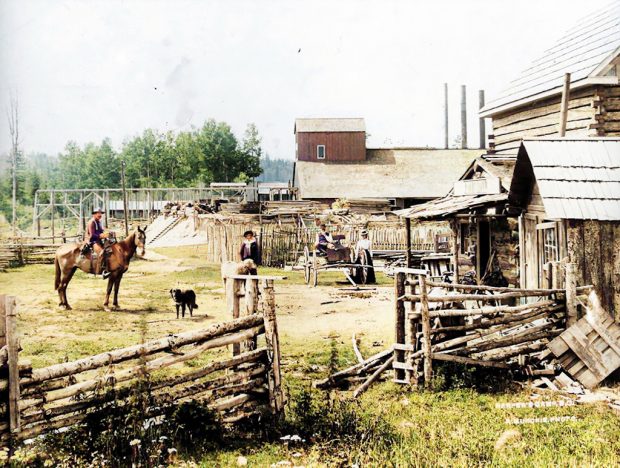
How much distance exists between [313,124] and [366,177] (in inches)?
267

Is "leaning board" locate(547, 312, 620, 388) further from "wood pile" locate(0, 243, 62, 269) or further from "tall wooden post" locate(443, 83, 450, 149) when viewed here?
"tall wooden post" locate(443, 83, 450, 149)

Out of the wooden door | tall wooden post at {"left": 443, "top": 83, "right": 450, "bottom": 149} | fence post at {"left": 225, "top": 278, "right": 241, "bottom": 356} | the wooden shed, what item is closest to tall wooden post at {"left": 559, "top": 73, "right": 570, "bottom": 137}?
the wooden door

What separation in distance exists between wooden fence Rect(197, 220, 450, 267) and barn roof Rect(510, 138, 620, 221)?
34.3 ft

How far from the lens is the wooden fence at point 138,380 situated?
218 inches

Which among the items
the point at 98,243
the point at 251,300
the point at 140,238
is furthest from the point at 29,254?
the point at 251,300

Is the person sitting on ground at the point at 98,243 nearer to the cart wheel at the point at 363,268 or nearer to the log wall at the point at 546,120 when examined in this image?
the cart wheel at the point at 363,268

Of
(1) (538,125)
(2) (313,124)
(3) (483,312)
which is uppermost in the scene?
(2) (313,124)

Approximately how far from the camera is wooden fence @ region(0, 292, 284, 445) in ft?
18.2

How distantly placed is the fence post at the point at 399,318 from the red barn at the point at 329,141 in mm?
35080

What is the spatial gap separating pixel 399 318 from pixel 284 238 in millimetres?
13348

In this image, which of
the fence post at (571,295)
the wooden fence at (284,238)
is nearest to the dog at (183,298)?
the wooden fence at (284,238)

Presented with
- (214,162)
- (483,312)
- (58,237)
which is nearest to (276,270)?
(58,237)

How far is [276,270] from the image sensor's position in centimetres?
2069

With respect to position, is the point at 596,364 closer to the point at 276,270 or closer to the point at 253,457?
the point at 253,457
